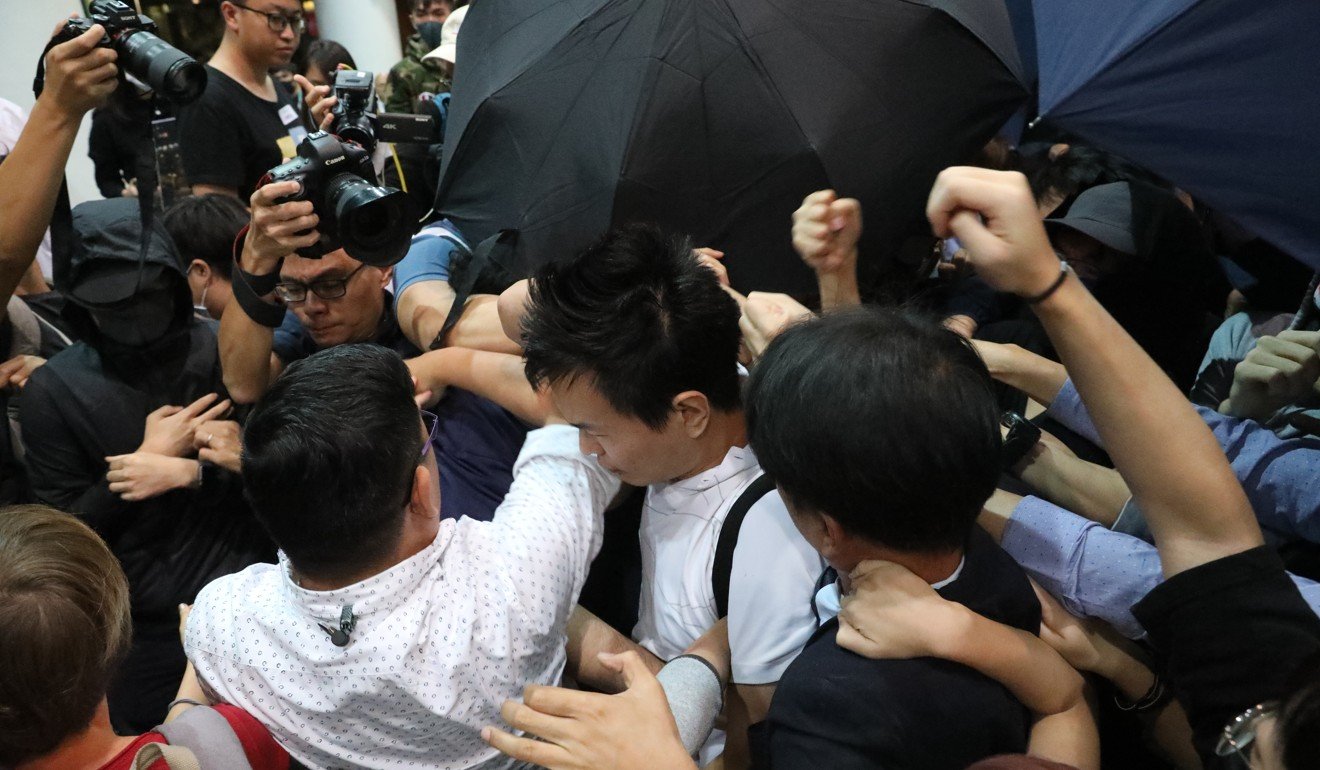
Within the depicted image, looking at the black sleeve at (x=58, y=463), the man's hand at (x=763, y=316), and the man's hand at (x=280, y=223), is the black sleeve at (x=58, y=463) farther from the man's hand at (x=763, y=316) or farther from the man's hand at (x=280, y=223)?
the man's hand at (x=763, y=316)

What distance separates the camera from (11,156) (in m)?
2.05

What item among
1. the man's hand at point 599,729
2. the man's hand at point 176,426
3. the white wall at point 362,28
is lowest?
the white wall at point 362,28

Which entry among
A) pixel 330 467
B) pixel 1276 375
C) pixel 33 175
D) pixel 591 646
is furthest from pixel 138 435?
pixel 1276 375

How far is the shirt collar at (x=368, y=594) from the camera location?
139 cm

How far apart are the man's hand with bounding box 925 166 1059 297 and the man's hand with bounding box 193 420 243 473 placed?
163 cm

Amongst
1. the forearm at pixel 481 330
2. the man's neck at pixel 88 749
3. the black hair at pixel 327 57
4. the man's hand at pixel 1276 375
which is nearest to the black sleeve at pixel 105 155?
the black hair at pixel 327 57

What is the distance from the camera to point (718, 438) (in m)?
1.58

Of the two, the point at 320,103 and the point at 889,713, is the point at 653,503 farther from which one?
the point at 320,103

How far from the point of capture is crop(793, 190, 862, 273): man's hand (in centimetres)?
155

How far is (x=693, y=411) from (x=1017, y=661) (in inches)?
22.5

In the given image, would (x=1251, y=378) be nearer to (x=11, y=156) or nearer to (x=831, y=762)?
(x=831, y=762)

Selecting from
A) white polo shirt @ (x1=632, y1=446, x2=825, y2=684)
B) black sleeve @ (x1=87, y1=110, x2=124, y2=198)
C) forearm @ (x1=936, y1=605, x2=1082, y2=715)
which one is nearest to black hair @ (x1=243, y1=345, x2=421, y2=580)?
white polo shirt @ (x1=632, y1=446, x2=825, y2=684)

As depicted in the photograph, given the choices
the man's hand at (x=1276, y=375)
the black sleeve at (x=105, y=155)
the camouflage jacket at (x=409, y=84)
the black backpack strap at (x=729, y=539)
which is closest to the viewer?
the black backpack strap at (x=729, y=539)

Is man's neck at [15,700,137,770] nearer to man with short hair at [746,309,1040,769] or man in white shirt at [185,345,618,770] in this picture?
man in white shirt at [185,345,618,770]
